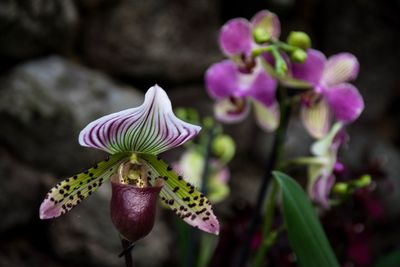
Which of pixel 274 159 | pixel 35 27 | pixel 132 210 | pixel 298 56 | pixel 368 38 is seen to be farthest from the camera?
pixel 368 38

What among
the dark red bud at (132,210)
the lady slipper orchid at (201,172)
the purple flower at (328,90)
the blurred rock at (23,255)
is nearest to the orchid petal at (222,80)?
the purple flower at (328,90)

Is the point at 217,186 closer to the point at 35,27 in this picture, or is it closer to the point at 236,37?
the point at 236,37

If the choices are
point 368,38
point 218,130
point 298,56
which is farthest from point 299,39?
point 368,38

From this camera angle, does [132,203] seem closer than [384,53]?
Yes

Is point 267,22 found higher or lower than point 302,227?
higher

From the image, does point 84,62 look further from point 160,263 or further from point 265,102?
point 265,102

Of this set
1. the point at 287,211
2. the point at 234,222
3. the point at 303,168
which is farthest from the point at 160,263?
the point at 287,211
